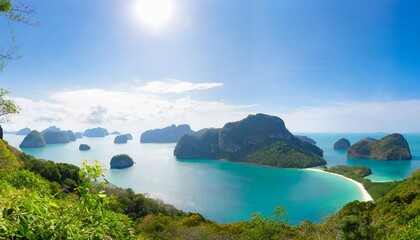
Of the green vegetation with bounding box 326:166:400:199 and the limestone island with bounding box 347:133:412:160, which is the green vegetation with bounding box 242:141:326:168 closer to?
the green vegetation with bounding box 326:166:400:199

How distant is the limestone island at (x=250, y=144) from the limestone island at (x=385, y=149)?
2266 cm

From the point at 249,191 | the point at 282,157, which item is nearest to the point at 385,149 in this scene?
the point at 282,157

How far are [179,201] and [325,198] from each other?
1444 inches

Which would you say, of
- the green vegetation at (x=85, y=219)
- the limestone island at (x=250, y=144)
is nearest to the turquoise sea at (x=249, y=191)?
the green vegetation at (x=85, y=219)

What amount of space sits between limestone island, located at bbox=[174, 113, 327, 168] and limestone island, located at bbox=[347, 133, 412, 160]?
22.7 metres

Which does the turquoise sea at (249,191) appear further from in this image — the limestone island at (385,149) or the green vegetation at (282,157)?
the limestone island at (385,149)

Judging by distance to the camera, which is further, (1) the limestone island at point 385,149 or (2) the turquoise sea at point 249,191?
(1) the limestone island at point 385,149

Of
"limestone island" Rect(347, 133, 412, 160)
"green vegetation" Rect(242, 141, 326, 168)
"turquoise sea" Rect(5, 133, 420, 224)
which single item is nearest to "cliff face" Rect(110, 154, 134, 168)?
"turquoise sea" Rect(5, 133, 420, 224)

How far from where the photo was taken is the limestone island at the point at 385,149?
137 m

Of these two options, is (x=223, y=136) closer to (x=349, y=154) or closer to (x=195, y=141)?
(x=195, y=141)

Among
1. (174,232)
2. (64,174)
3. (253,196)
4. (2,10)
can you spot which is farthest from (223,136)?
(2,10)

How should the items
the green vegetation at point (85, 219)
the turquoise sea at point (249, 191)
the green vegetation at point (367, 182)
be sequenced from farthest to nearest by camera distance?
1. the green vegetation at point (367, 182)
2. the turquoise sea at point (249, 191)
3. the green vegetation at point (85, 219)

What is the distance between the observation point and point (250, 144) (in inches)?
6575

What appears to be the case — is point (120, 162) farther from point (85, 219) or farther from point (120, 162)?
point (85, 219)
